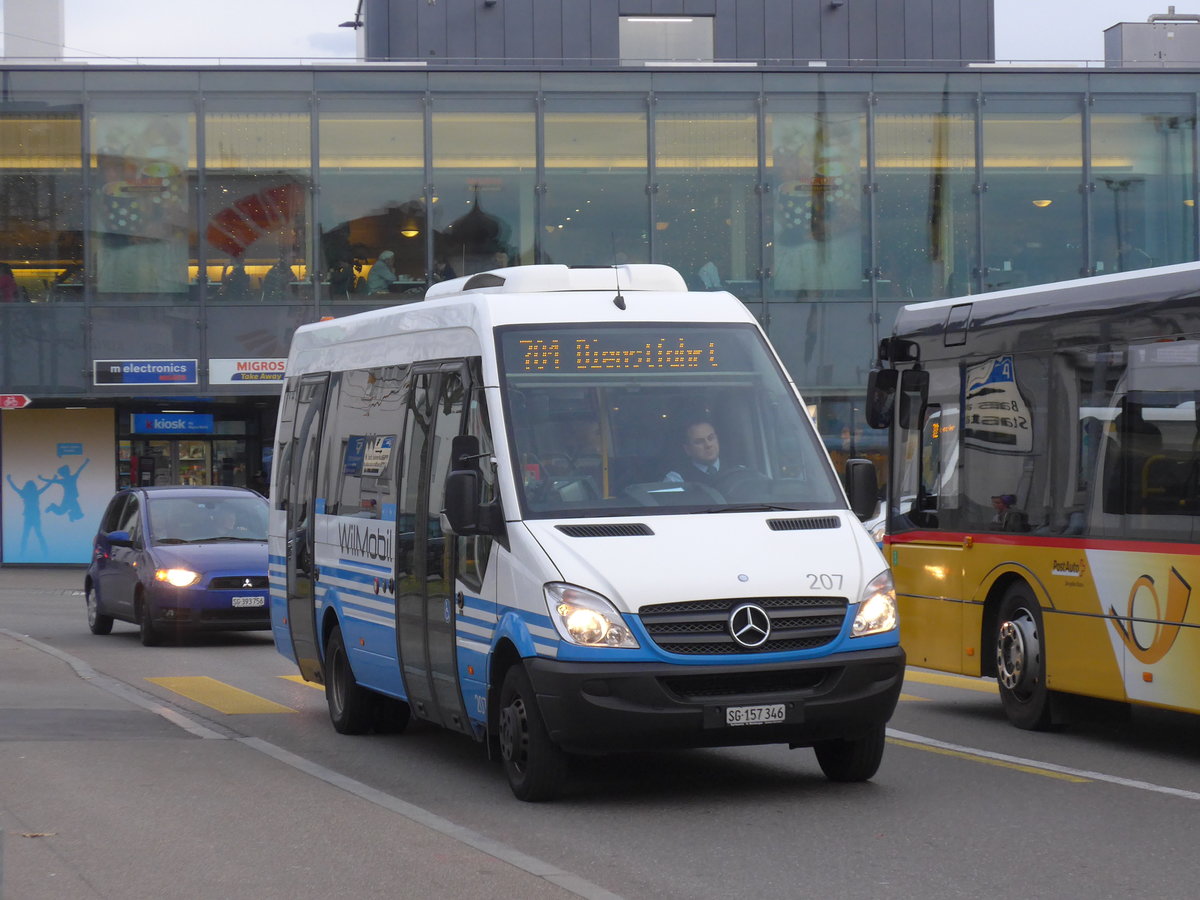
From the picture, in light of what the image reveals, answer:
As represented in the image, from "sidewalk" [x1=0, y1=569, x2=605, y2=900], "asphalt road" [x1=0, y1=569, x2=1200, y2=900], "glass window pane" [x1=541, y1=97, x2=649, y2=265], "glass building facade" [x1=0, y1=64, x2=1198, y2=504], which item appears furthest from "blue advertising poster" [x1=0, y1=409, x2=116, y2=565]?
"sidewalk" [x1=0, y1=569, x2=605, y2=900]

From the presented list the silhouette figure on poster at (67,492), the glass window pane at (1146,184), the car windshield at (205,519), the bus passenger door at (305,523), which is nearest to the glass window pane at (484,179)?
the silhouette figure on poster at (67,492)

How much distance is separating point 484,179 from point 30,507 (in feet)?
37.9

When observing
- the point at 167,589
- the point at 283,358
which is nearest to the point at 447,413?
the point at 167,589

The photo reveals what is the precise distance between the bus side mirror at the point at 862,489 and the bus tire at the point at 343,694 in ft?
12.4

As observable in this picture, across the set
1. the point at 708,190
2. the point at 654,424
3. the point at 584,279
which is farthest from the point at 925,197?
the point at 654,424

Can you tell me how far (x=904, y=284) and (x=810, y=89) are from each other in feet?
13.5

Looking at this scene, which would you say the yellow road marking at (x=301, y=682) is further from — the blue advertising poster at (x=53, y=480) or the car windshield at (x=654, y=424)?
the blue advertising poster at (x=53, y=480)

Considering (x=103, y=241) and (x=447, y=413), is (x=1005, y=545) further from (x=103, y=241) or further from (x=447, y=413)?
(x=103, y=241)

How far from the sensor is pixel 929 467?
13.3m

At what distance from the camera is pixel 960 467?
42.1 ft

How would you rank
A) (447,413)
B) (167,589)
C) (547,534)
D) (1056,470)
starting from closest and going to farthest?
(547,534), (447,413), (1056,470), (167,589)

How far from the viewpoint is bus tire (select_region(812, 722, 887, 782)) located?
9156 millimetres

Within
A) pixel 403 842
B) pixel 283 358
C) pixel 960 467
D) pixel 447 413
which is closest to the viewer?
pixel 403 842

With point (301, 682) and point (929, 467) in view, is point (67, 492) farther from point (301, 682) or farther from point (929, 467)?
point (929, 467)
